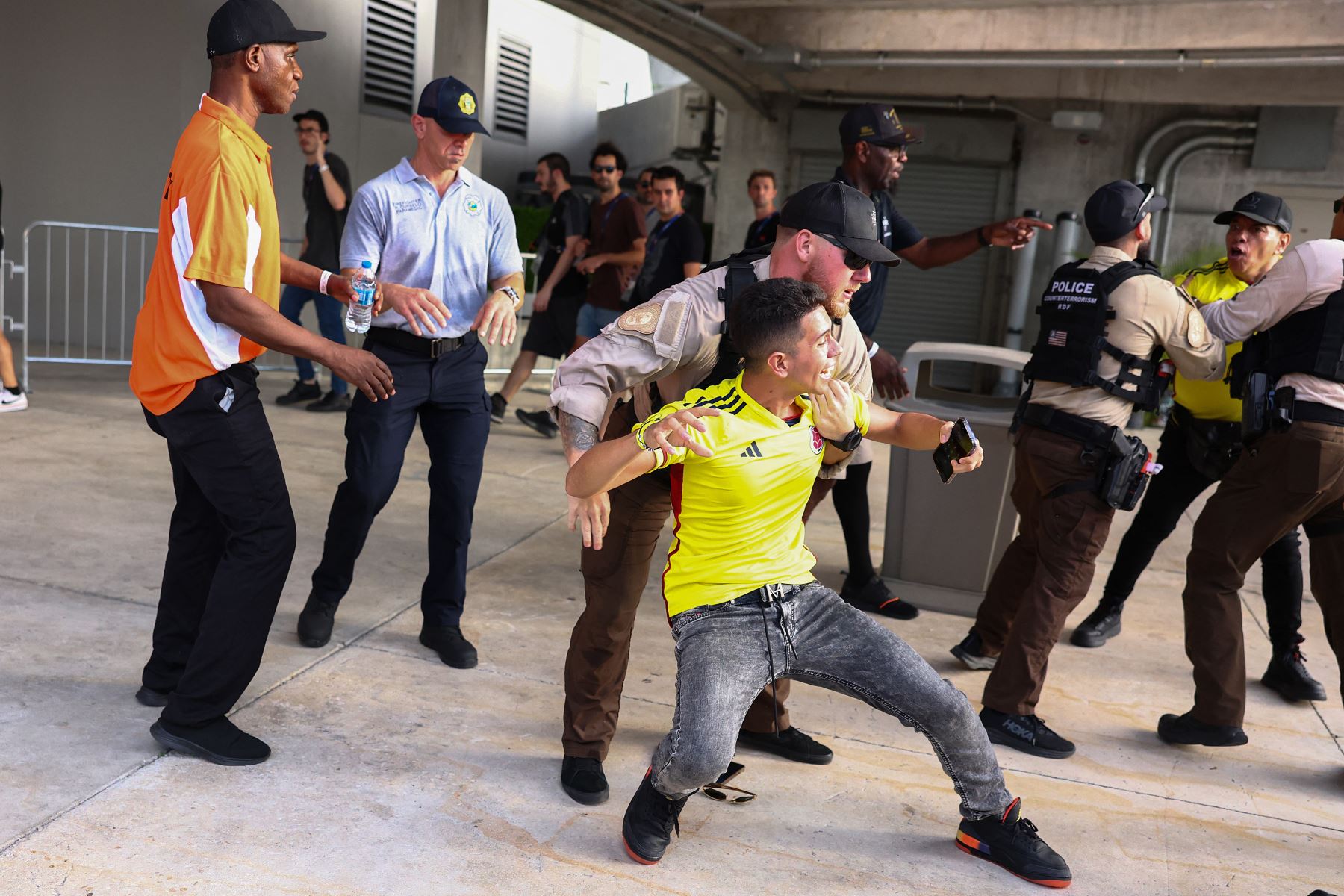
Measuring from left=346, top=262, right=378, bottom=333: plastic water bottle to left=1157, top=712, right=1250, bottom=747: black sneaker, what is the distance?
281cm

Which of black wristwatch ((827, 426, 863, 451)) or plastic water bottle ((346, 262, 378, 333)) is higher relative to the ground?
plastic water bottle ((346, 262, 378, 333))

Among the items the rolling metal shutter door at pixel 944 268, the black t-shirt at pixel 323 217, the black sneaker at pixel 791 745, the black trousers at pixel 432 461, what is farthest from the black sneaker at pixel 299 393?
the rolling metal shutter door at pixel 944 268

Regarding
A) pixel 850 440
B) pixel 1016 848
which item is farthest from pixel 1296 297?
pixel 1016 848

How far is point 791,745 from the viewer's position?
3.31 m

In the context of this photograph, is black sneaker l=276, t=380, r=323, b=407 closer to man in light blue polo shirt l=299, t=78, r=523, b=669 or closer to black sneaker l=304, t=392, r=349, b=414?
black sneaker l=304, t=392, r=349, b=414

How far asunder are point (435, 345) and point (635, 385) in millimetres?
1151

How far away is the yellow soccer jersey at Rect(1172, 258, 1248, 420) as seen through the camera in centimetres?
421

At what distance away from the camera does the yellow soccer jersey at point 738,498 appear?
8.49ft

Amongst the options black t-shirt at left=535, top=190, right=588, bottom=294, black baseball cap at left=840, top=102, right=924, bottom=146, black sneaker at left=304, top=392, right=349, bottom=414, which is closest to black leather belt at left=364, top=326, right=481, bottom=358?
black baseball cap at left=840, top=102, right=924, bottom=146

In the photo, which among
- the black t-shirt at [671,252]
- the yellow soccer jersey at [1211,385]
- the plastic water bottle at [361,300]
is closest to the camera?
the plastic water bottle at [361,300]

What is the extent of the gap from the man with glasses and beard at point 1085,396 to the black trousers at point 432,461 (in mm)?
1812

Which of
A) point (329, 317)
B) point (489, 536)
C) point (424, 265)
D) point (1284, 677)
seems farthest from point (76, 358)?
point (1284, 677)

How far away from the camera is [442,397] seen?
374cm

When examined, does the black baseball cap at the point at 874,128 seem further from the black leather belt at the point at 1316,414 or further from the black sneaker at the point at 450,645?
the black sneaker at the point at 450,645
